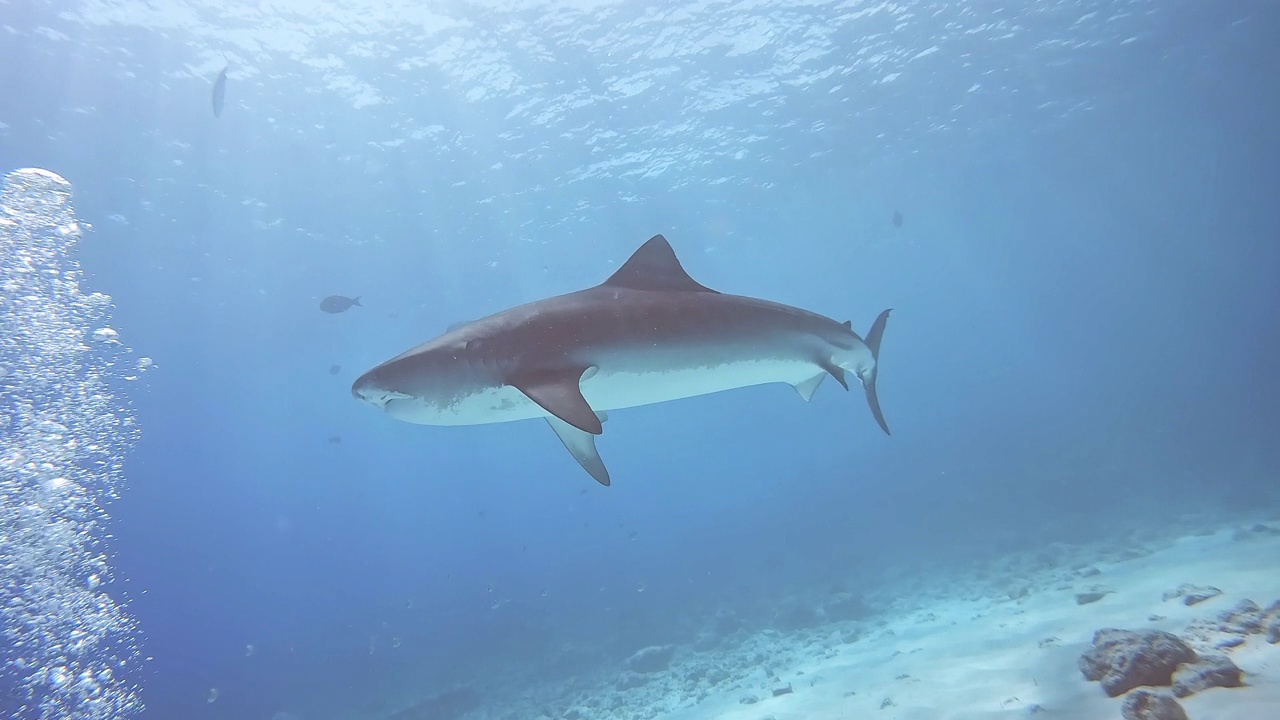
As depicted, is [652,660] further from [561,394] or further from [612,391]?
[561,394]

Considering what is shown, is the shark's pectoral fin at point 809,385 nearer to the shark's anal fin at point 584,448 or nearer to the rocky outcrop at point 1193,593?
the shark's anal fin at point 584,448

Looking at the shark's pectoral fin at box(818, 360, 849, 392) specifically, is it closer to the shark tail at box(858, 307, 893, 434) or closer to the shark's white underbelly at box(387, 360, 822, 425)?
the shark's white underbelly at box(387, 360, 822, 425)

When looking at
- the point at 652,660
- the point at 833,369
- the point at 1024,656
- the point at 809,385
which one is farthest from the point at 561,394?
the point at 652,660

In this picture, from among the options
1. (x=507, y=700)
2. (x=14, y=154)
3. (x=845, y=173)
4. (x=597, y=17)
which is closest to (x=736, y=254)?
(x=845, y=173)

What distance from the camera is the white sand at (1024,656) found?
187 inches

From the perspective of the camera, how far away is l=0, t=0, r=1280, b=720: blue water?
59.0 feet

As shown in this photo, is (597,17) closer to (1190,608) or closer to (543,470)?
(1190,608)

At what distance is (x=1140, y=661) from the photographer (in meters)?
4.55

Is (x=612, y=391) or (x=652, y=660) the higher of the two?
(x=612, y=391)

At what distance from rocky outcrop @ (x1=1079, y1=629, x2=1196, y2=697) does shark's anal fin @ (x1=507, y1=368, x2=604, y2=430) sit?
4.31 metres

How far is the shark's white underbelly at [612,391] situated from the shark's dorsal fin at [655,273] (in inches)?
27.2

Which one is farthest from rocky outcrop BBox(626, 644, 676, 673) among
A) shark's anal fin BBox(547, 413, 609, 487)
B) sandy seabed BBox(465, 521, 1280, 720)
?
shark's anal fin BBox(547, 413, 609, 487)

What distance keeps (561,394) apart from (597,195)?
24.8 meters

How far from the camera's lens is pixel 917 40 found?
20938mm
